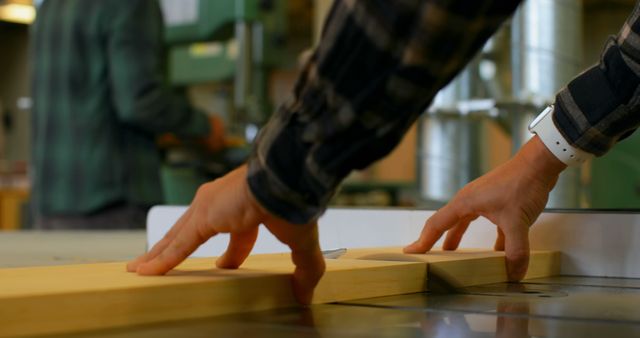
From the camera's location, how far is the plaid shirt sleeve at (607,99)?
3.00 ft

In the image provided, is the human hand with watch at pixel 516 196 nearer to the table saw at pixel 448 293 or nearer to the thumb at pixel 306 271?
the table saw at pixel 448 293

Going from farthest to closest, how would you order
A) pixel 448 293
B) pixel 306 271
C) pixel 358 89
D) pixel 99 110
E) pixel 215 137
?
pixel 215 137 < pixel 99 110 < pixel 448 293 < pixel 306 271 < pixel 358 89

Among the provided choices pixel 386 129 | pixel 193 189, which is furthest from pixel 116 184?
pixel 386 129

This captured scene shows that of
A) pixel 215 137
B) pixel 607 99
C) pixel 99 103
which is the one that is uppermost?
pixel 607 99

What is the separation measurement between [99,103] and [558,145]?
5.33ft

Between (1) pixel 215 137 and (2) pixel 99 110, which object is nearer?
(2) pixel 99 110

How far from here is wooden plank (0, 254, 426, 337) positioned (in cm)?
56

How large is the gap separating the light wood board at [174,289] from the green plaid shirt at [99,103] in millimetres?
1502

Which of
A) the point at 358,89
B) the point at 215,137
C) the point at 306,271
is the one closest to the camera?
the point at 358,89

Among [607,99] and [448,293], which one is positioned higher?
[607,99]

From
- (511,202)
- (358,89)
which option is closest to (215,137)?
(511,202)

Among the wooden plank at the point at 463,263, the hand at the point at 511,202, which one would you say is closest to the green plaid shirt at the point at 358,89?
the wooden plank at the point at 463,263

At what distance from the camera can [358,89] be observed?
0.57m

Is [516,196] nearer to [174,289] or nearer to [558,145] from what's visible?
[558,145]
